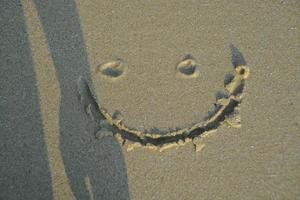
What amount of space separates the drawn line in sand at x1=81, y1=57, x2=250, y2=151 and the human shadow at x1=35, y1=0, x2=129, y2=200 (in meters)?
0.04

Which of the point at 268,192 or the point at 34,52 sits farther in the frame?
the point at 34,52

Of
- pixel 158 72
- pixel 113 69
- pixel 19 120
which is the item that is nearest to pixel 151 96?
pixel 158 72

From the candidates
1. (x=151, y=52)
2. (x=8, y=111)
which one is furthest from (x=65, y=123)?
(x=151, y=52)

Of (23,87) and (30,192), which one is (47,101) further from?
(30,192)

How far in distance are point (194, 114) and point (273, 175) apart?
0.49 meters

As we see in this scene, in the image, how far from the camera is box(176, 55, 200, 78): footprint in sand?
6.90 feet

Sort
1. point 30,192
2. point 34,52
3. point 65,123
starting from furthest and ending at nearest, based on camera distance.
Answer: point 34,52 < point 65,123 < point 30,192

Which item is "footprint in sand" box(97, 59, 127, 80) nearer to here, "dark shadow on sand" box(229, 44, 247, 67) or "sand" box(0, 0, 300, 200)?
"sand" box(0, 0, 300, 200)

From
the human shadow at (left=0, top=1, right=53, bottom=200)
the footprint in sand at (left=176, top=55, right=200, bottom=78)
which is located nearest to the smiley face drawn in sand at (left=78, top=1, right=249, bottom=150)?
the footprint in sand at (left=176, top=55, right=200, bottom=78)

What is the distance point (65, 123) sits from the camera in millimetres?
1995

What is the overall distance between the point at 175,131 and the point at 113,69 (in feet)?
1.56

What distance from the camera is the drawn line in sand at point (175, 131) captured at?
6.46 feet

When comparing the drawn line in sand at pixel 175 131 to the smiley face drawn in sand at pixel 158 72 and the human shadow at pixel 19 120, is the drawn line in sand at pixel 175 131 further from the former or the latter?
the human shadow at pixel 19 120

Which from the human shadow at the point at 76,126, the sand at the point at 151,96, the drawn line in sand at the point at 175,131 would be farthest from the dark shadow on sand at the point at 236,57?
the human shadow at the point at 76,126
